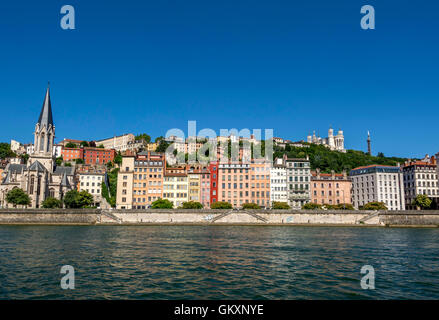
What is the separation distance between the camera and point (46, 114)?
336ft

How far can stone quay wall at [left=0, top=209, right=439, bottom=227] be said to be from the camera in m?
70.2

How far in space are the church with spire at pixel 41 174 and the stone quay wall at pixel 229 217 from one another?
2015 cm

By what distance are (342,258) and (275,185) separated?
63.6 metres

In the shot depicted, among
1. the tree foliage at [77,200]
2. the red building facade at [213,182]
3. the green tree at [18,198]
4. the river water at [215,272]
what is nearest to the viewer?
the river water at [215,272]

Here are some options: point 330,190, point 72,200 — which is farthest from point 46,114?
point 330,190

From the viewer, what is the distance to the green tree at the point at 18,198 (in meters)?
81.1

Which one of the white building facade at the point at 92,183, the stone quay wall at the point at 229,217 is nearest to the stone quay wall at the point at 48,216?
the stone quay wall at the point at 229,217

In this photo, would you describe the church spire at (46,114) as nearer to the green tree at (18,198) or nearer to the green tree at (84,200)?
the green tree at (18,198)

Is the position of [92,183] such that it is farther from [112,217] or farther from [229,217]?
[229,217]

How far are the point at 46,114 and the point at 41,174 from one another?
2174cm

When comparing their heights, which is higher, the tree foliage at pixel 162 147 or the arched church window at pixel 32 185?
the tree foliage at pixel 162 147

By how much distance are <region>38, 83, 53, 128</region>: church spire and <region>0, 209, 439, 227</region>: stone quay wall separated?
3917cm

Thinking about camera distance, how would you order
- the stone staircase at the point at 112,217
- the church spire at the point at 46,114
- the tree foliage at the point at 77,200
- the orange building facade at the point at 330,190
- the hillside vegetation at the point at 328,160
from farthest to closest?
the hillside vegetation at the point at 328,160 → the church spire at the point at 46,114 → the orange building facade at the point at 330,190 → the tree foliage at the point at 77,200 → the stone staircase at the point at 112,217

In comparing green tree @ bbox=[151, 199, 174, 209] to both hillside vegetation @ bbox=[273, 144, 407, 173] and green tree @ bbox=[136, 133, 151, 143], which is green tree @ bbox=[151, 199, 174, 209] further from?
green tree @ bbox=[136, 133, 151, 143]
